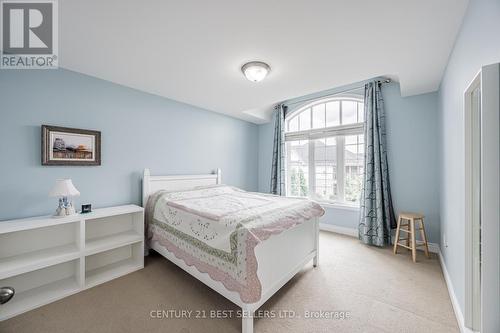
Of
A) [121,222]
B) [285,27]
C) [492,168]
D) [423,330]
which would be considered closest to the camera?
[492,168]

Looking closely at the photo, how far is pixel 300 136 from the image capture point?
4410mm

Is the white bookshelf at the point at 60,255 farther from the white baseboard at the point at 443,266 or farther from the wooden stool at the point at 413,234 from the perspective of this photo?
the wooden stool at the point at 413,234

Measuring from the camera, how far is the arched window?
3701mm

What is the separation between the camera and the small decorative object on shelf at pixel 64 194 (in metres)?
2.01

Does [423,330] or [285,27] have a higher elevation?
[285,27]

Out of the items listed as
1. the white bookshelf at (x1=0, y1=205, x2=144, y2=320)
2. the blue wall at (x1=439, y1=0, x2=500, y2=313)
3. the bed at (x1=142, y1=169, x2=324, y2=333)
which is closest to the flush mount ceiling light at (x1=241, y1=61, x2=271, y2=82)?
the bed at (x1=142, y1=169, x2=324, y2=333)

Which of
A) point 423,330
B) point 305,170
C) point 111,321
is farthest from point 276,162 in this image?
point 111,321

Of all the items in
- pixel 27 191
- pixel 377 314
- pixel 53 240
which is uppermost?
pixel 27 191

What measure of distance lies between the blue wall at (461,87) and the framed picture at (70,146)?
356cm

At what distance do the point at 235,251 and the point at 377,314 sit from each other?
1383 mm

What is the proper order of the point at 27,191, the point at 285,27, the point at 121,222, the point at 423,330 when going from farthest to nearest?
the point at 121,222, the point at 27,191, the point at 285,27, the point at 423,330

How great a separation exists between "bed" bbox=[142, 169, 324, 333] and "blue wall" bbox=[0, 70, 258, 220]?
0.39 metres

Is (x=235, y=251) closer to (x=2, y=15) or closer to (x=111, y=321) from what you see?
(x=111, y=321)

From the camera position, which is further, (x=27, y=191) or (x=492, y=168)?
(x=27, y=191)
